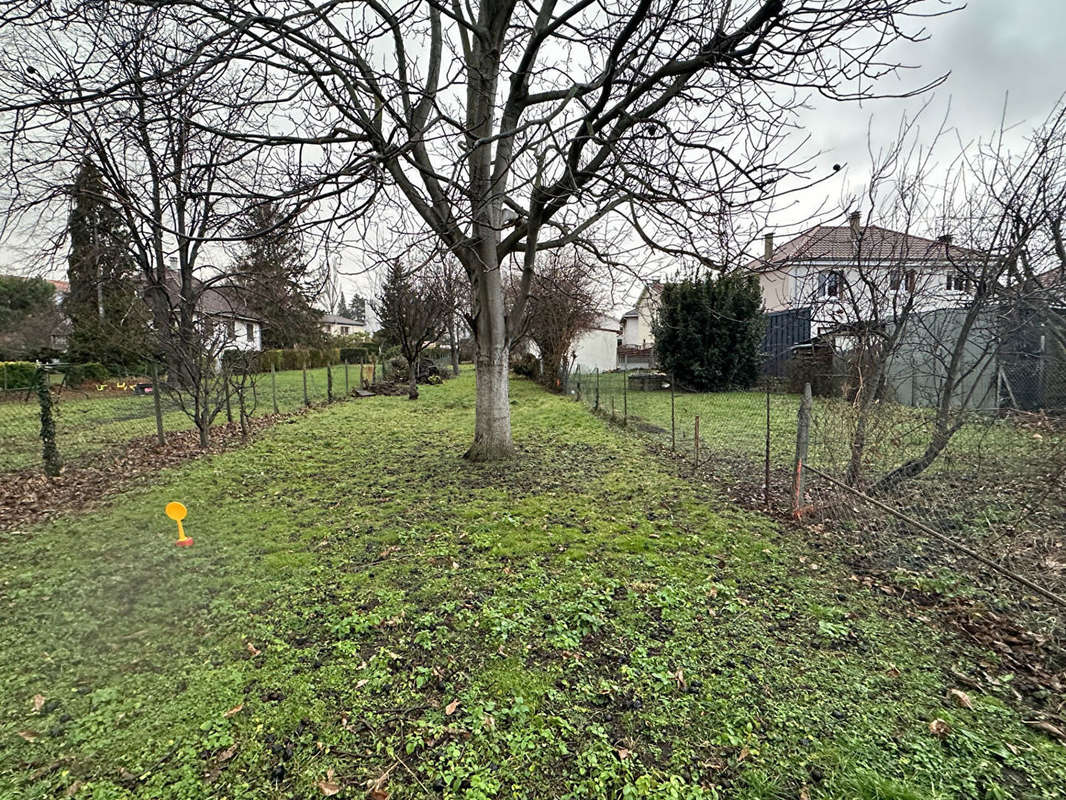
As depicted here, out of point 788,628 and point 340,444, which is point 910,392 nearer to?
point 788,628

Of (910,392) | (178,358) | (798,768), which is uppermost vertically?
(178,358)

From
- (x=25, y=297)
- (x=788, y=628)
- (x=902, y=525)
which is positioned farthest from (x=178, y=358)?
(x=25, y=297)

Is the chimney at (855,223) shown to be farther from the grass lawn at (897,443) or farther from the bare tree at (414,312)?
the bare tree at (414,312)

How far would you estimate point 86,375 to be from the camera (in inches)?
715

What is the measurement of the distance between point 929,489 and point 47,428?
36.0 ft

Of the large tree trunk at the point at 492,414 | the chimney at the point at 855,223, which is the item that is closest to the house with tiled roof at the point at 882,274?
the chimney at the point at 855,223

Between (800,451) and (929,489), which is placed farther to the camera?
(929,489)

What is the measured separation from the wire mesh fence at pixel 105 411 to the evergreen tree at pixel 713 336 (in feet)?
39.1

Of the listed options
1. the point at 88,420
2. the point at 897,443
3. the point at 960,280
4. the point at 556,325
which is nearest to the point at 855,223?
the point at 960,280

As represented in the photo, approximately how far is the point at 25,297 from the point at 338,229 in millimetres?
33943

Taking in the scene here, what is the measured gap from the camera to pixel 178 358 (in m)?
8.35

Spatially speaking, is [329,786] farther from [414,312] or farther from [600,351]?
[600,351]

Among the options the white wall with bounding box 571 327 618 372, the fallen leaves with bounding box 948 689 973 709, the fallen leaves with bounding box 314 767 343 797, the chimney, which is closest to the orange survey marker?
the fallen leaves with bounding box 314 767 343 797

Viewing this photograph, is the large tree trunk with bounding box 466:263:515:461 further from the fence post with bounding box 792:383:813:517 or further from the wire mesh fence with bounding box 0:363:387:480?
the wire mesh fence with bounding box 0:363:387:480
